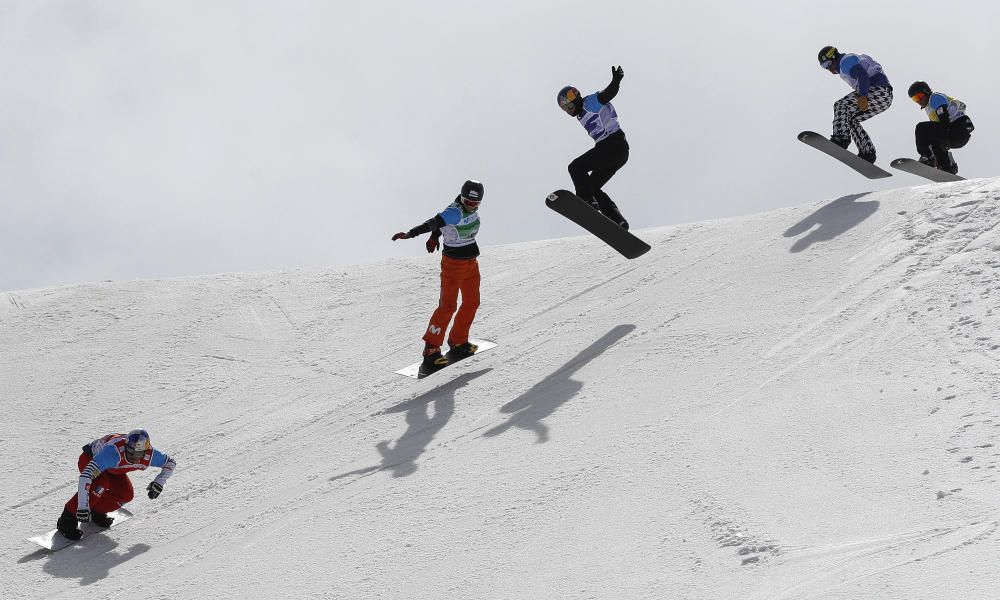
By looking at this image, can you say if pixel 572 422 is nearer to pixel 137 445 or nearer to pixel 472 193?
pixel 472 193

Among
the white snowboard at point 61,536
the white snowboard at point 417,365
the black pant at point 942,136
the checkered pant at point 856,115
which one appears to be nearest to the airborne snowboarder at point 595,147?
the white snowboard at point 417,365

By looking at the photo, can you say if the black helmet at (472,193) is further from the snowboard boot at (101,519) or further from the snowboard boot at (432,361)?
the snowboard boot at (101,519)

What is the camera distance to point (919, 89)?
14094 mm

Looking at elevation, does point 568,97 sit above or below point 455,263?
above

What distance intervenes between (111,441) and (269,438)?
5.17 ft

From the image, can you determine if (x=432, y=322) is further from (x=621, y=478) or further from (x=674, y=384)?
(x=621, y=478)

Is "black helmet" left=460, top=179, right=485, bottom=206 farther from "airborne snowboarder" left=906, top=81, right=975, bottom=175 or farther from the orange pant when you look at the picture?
"airborne snowboarder" left=906, top=81, right=975, bottom=175

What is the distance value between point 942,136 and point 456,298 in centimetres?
681

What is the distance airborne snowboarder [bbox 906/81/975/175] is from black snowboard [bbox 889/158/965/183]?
0.68 ft

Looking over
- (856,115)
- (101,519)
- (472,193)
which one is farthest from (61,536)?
(856,115)

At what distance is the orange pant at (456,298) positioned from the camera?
10.2 m

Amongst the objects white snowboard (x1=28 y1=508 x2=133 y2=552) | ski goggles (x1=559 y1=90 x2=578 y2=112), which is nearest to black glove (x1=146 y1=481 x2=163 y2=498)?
white snowboard (x1=28 y1=508 x2=133 y2=552)

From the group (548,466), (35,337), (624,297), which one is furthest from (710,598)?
(35,337)

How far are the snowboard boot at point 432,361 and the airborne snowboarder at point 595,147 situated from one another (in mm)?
2408
